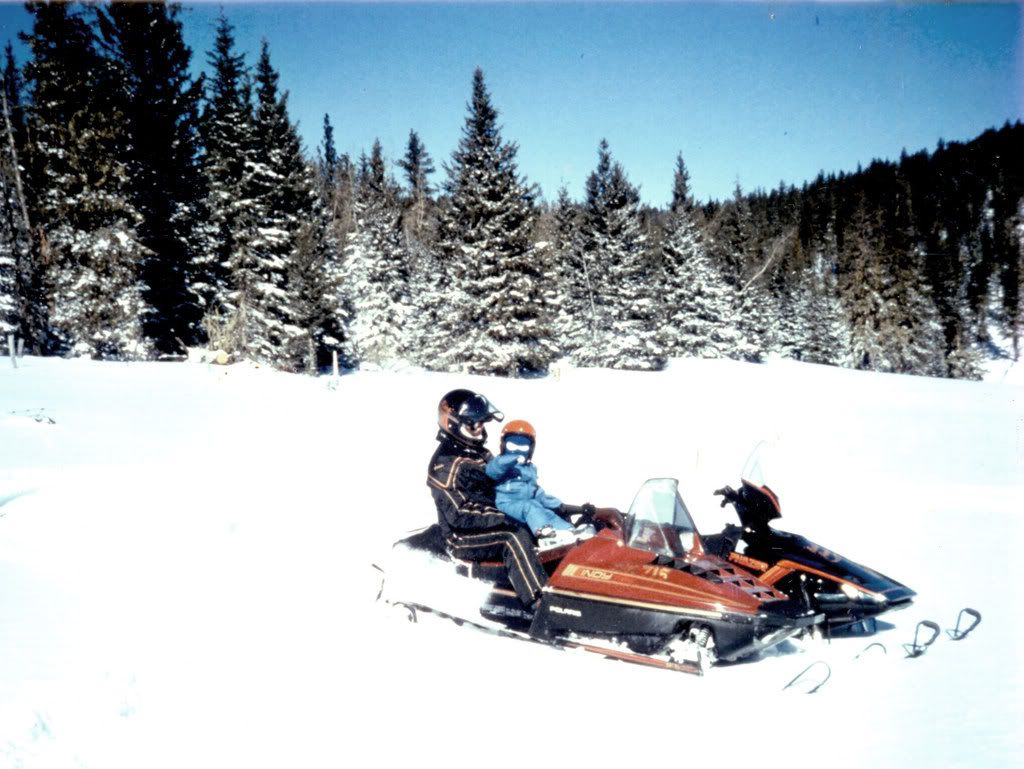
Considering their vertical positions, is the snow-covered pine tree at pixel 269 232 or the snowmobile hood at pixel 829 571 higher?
the snow-covered pine tree at pixel 269 232

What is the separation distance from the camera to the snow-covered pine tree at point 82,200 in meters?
21.7

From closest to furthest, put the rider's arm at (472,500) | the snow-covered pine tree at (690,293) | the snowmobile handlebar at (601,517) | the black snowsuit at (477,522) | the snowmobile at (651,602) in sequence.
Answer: the snowmobile at (651,602)
the black snowsuit at (477,522)
the rider's arm at (472,500)
the snowmobile handlebar at (601,517)
the snow-covered pine tree at (690,293)

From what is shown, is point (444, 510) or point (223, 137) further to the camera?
point (223, 137)

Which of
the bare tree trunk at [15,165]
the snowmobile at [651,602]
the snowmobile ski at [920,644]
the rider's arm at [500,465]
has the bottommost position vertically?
the snowmobile ski at [920,644]

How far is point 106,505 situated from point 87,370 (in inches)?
416

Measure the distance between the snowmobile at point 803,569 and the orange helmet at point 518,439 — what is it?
167 cm

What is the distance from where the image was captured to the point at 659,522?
16.4 ft

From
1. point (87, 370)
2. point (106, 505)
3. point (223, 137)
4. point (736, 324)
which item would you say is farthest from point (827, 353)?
point (106, 505)

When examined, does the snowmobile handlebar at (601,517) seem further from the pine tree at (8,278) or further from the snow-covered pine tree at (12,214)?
the pine tree at (8,278)

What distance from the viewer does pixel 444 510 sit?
18.9ft

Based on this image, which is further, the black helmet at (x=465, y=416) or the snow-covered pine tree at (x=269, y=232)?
the snow-covered pine tree at (x=269, y=232)

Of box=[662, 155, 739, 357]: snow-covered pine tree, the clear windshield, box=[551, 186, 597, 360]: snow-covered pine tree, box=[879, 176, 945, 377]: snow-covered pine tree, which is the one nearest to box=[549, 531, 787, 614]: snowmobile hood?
the clear windshield

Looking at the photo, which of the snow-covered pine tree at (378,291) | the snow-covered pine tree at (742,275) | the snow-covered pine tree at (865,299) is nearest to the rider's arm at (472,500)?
the snow-covered pine tree at (378,291)

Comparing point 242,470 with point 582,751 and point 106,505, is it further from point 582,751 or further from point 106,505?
point 582,751
